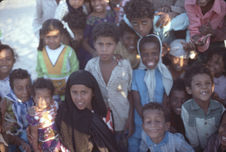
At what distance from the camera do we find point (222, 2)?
3240 mm

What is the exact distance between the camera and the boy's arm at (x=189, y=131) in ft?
9.11

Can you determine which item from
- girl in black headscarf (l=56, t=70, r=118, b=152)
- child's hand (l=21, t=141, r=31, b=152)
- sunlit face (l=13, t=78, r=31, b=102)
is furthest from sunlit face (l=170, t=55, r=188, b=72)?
child's hand (l=21, t=141, r=31, b=152)

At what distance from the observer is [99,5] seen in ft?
11.6

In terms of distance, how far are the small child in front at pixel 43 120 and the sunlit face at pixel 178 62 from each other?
1.73m

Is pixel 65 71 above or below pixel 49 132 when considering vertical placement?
above

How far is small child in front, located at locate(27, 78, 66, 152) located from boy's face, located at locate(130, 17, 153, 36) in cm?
138

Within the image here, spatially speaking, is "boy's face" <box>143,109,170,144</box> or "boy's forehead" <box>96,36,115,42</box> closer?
"boy's face" <box>143,109,170,144</box>

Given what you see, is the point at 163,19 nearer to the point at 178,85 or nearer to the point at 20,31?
the point at 178,85

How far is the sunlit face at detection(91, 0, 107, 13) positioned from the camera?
3.52 meters

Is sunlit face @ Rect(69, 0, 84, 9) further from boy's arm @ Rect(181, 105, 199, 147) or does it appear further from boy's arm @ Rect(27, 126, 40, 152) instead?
boy's arm @ Rect(181, 105, 199, 147)

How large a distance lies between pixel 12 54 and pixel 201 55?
2785 millimetres

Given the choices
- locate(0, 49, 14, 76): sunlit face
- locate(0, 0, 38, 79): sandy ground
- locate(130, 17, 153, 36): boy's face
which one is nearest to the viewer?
locate(130, 17, 153, 36): boy's face

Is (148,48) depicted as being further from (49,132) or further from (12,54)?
(12,54)

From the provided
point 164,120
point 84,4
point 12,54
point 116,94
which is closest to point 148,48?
point 116,94
